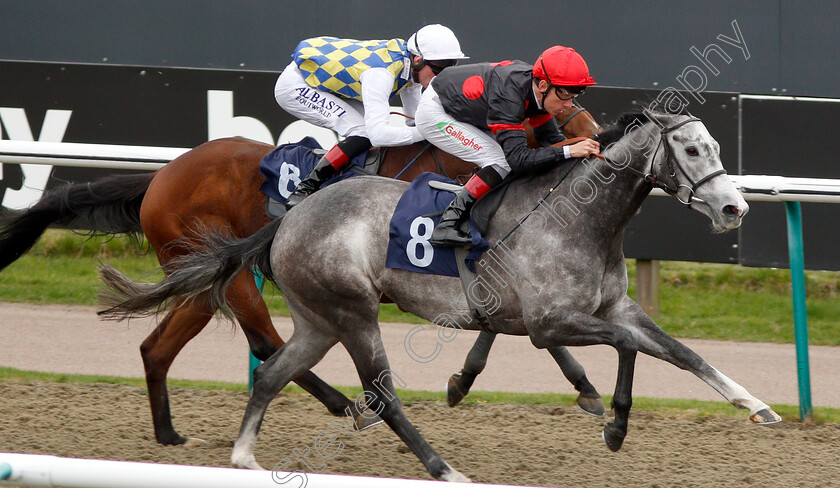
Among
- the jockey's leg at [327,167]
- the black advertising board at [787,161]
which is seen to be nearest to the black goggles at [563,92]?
the jockey's leg at [327,167]

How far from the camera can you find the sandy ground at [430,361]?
5598 mm

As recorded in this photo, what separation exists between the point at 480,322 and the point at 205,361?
2.70m

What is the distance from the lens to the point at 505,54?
6902mm

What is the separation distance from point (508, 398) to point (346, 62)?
199 centimetres

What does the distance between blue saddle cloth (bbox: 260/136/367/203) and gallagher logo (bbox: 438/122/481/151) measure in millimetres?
567

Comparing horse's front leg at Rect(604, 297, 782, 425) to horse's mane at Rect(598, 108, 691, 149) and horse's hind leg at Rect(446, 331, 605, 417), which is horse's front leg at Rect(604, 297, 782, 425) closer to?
horse's mane at Rect(598, 108, 691, 149)

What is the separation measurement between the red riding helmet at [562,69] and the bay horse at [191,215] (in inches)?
30.3

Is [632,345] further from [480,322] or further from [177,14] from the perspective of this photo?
[177,14]

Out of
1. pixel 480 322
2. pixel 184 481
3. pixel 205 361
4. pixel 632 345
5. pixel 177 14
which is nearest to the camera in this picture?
pixel 184 481

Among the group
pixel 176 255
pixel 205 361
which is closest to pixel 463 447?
pixel 176 255

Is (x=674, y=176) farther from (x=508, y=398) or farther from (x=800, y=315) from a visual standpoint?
(x=508, y=398)

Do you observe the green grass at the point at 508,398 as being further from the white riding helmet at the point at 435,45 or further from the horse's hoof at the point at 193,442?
the white riding helmet at the point at 435,45

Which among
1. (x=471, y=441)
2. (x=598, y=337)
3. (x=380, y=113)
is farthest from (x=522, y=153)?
(x=471, y=441)


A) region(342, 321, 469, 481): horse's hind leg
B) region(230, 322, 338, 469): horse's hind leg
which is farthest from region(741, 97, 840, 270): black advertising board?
region(230, 322, 338, 469): horse's hind leg
